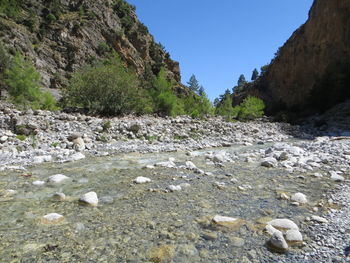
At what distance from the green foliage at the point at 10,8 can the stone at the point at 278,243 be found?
43791 millimetres

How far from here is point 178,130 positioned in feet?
40.5

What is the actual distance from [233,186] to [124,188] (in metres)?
2.02

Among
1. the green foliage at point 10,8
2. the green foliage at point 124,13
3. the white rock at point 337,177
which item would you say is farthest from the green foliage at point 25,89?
the green foliage at point 124,13

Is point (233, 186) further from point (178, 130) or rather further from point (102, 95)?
point (102, 95)

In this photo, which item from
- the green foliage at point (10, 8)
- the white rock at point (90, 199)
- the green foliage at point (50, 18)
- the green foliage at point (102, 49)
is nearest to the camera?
the white rock at point (90, 199)

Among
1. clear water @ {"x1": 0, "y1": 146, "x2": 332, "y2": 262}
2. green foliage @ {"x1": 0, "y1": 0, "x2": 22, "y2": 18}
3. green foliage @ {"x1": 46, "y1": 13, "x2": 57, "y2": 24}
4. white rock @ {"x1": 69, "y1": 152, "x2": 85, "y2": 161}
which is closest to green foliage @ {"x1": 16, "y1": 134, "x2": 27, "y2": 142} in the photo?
white rock @ {"x1": 69, "y1": 152, "x2": 85, "y2": 161}

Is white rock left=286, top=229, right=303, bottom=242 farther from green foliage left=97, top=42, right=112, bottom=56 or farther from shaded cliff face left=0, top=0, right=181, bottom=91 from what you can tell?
green foliage left=97, top=42, right=112, bottom=56

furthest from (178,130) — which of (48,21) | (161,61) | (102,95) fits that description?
(161,61)

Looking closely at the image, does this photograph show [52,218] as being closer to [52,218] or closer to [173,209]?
[52,218]

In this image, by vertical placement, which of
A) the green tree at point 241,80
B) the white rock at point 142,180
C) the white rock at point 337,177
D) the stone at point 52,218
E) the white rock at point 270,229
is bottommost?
the stone at point 52,218

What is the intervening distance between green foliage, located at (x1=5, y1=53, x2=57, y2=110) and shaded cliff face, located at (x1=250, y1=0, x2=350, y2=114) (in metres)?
27.9

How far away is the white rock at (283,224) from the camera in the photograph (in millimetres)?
2539

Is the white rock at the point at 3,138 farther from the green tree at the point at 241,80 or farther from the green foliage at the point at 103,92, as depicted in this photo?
the green tree at the point at 241,80

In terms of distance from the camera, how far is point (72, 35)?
124 feet
